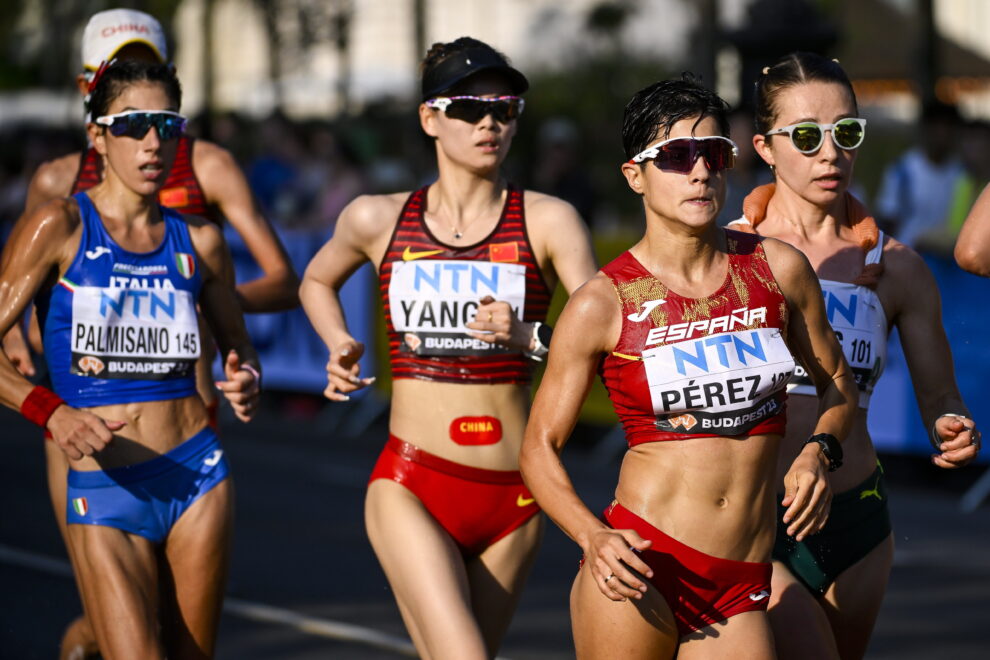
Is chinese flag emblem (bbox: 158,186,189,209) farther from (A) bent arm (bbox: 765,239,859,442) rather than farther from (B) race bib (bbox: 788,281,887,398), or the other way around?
(A) bent arm (bbox: 765,239,859,442)

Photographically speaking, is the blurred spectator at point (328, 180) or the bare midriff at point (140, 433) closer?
the bare midriff at point (140, 433)

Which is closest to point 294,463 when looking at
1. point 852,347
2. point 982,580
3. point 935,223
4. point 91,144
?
point 935,223

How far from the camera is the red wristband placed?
5359 mm

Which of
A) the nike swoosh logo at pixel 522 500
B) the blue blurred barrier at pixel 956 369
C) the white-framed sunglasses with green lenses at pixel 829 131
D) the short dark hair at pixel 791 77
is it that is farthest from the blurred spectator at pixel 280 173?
the white-framed sunglasses with green lenses at pixel 829 131

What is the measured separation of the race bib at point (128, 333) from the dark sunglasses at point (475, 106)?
1123mm

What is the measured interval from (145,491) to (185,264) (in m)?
0.80

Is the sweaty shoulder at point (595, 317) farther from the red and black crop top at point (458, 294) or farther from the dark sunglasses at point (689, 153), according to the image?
the red and black crop top at point (458, 294)

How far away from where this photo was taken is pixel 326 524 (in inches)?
439

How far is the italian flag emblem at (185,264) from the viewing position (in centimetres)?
581

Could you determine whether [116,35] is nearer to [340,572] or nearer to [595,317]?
[595,317]

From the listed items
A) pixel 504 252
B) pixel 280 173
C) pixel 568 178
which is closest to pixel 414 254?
pixel 504 252

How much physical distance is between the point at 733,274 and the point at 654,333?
0.29 m

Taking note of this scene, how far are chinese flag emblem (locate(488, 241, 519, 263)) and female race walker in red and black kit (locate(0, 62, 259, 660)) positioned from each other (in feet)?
3.13

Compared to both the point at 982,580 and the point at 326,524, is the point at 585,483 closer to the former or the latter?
the point at 326,524
